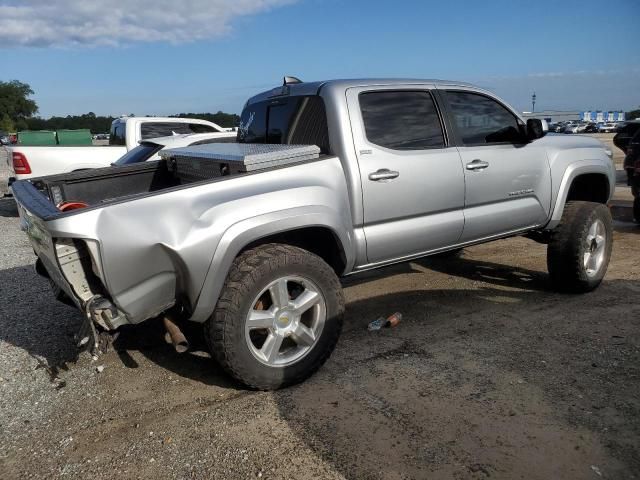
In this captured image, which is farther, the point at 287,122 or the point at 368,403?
the point at 287,122

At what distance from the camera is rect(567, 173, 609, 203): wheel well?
210 inches

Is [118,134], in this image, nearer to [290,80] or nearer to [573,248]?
[290,80]

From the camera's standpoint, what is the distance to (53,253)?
273cm

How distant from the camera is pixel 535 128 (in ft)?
15.2

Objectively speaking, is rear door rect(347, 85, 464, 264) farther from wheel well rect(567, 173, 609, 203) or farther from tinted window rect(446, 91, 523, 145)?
wheel well rect(567, 173, 609, 203)

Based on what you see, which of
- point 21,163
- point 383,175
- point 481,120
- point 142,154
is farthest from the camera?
point 21,163

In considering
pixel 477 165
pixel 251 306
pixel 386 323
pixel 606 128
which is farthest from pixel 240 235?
pixel 606 128

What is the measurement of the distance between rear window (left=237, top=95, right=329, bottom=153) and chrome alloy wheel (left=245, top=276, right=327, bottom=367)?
1.04 m

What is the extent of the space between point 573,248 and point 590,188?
3.19 feet

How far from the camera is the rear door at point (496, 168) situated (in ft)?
14.2

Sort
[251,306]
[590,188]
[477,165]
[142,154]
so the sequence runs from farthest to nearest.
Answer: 1. [142,154]
2. [590,188]
3. [477,165]
4. [251,306]

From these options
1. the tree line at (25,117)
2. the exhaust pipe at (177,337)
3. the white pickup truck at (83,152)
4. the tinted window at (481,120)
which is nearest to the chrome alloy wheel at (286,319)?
the exhaust pipe at (177,337)

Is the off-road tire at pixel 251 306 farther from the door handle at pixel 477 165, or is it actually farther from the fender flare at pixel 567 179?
the fender flare at pixel 567 179

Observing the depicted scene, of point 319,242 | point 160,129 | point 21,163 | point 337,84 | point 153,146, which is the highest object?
point 337,84
